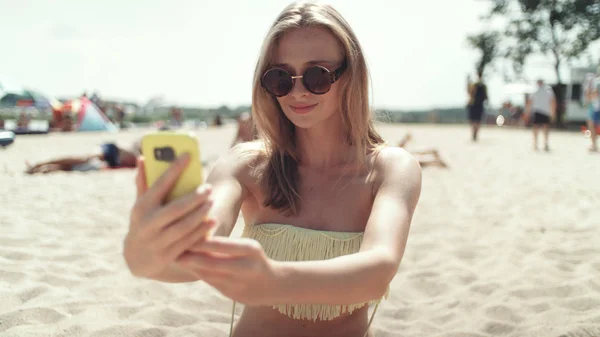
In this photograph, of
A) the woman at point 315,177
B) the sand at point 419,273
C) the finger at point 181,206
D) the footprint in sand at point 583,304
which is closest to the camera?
the finger at point 181,206

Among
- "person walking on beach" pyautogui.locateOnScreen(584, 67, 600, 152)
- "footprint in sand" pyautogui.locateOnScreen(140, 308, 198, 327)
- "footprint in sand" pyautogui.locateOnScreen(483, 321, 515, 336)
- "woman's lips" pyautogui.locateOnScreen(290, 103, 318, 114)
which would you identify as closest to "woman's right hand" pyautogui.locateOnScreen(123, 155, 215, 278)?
"woman's lips" pyautogui.locateOnScreen(290, 103, 318, 114)

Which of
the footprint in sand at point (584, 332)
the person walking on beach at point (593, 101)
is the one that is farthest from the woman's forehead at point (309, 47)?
the person walking on beach at point (593, 101)

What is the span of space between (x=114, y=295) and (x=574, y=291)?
2830 millimetres

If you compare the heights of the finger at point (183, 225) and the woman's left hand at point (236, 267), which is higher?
the finger at point (183, 225)

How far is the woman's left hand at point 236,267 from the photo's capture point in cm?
108

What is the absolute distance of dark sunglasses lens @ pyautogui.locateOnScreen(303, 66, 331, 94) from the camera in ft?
5.75

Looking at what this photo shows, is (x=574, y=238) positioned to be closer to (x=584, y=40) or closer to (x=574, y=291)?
(x=574, y=291)

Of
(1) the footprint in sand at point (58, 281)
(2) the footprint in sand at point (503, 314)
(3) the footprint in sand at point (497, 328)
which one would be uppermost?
(1) the footprint in sand at point (58, 281)

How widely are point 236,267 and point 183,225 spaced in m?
0.14

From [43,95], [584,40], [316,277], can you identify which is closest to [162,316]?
[316,277]

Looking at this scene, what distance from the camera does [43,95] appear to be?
24.4m

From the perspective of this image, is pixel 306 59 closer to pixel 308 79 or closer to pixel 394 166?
pixel 308 79

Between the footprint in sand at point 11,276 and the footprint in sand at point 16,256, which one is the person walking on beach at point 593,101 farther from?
the footprint in sand at point 11,276

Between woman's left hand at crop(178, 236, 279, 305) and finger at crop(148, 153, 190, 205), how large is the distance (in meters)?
0.14
